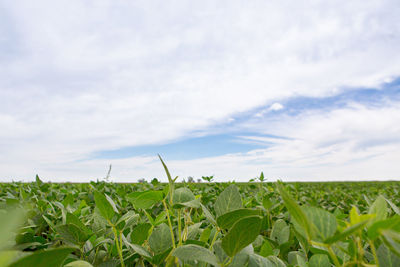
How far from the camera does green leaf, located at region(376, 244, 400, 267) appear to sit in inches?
29.1

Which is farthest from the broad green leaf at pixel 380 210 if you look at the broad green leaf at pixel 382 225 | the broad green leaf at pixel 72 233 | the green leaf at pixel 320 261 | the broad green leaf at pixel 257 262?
the broad green leaf at pixel 72 233

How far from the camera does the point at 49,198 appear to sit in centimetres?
272

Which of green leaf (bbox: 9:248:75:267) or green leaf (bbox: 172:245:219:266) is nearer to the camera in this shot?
green leaf (bbox: 9:248:75:267)

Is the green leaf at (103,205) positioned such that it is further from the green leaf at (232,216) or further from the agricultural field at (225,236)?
the green leaf at (232,216)

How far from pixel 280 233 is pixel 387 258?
685mm

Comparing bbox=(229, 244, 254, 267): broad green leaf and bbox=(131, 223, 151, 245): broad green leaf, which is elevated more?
bbox=(131, 223, 151, 245): broad green leaf

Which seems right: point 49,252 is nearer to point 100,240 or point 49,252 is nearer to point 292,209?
point 292,209

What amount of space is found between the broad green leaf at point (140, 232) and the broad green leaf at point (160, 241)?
7cm

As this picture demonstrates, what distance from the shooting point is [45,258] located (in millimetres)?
545

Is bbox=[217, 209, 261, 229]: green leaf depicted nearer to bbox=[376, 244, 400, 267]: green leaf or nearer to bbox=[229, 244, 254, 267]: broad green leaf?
bbox=[229, 244, 254, 267]: broad green leaf

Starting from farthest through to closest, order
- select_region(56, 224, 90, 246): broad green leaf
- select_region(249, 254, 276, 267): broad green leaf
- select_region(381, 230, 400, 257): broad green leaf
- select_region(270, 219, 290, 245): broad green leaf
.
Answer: select_region(270, 219, 290, 245): broad green leaf
select_region(56, 224, 90, 246): broad green leaf
select_region(249, 254, 276, 267): broad green leaf
select_region(381, 230, 400, 257): broad green leaf

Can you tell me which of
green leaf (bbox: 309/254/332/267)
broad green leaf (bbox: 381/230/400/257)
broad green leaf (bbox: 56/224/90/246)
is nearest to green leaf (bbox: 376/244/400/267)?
green leaf (bbox: 309/254/332/267)


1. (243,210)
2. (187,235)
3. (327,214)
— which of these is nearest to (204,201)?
(187,235)

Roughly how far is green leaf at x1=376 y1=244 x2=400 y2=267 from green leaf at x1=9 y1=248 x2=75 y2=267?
0.76m
